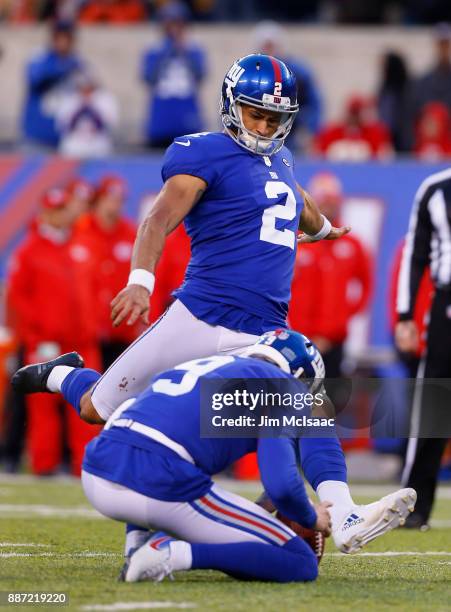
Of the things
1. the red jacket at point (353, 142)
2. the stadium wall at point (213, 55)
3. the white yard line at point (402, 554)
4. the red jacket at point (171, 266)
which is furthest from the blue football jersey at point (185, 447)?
the stadium wall at point (213, 55)

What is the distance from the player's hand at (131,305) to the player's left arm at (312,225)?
1.19 metres

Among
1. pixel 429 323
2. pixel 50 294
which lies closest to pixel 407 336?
pixel 429 323

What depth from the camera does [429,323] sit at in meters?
7.26

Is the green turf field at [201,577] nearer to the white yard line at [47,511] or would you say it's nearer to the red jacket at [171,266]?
the white yard line at [47,511]

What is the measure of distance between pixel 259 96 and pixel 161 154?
7.16 m

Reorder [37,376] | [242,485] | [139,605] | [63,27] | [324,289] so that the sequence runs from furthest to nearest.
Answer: [63,27] → [324,289] → [242,485] → [37,376] → [139,605]

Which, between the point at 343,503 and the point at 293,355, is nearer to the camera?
the point at 293,355

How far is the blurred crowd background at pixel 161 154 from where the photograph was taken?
34.3ft

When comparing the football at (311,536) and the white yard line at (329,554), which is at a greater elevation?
the football at (311,536)

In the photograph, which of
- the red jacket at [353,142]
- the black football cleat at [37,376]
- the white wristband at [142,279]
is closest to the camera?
the white wristband at [142,279]

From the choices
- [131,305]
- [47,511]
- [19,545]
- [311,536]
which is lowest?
[47,511]

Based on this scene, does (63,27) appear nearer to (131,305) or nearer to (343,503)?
(131,305)

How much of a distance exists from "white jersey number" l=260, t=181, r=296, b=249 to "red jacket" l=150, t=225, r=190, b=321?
4.78m

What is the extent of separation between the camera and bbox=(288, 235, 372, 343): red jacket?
35.1 feet
